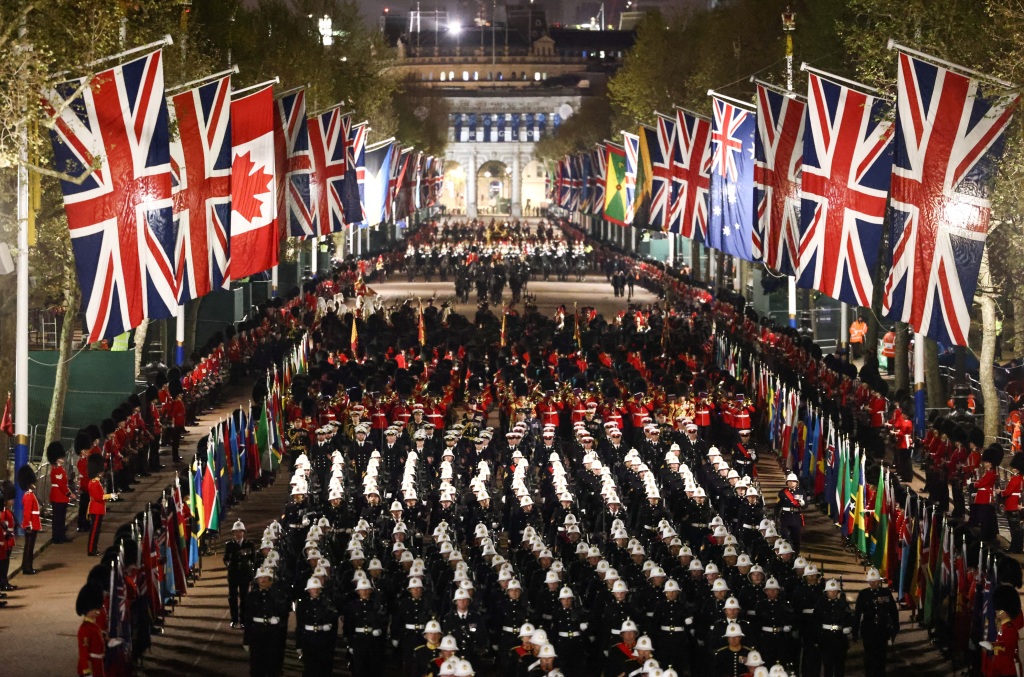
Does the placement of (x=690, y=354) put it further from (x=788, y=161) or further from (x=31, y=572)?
(x=31, y=572)

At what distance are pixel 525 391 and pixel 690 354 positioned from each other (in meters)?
8.95

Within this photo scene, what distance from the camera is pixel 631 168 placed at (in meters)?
59.5

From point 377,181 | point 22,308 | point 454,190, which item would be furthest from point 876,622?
point 454,190

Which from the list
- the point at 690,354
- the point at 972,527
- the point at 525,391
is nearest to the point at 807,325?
the point at 690,354

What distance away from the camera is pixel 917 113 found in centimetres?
2384

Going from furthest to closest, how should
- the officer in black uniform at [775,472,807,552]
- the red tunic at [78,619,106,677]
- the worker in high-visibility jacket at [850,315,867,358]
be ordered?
1. the worker in high-visibility jacket at [850,315,867,358]
2. the officer in black uniform at [775,472,807,552]
3. the red tunic at [78,619,106,677]

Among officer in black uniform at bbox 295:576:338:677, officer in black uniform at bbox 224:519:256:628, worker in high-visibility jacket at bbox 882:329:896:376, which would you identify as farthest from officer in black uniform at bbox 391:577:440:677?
worker in high-visibility jacket at bbox 882:329:896:376

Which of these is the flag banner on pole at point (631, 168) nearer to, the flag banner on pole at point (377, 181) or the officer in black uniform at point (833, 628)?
the flag banner on pole at point (377, 181)

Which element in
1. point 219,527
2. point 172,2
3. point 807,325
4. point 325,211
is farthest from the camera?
point 807,325

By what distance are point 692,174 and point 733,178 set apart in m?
5.42

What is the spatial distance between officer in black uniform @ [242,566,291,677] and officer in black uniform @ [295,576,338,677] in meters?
0.22

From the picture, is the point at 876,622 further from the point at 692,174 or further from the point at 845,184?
the point at 692,174

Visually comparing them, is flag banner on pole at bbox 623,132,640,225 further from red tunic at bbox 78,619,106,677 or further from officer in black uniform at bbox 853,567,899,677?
red tunic at bbox 78,619,106,677

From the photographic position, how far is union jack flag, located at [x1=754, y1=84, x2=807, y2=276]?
34.2 metres
